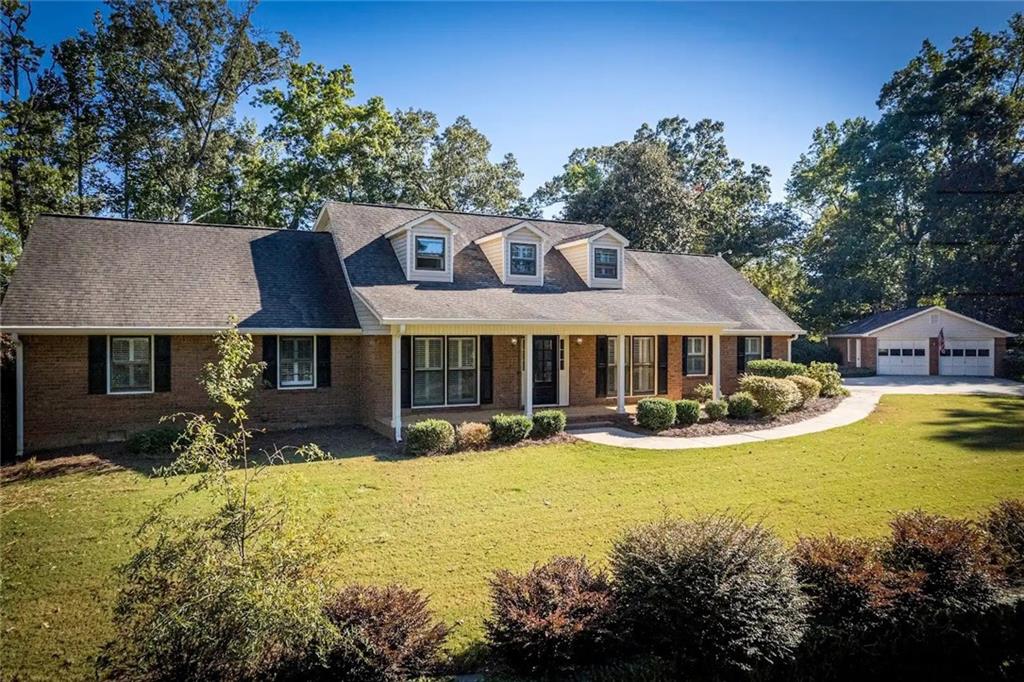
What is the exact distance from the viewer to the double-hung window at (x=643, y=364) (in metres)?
19.7

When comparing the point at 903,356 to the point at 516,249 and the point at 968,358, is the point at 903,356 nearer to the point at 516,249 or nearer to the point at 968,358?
the point at 968,358

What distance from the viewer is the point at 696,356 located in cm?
2131

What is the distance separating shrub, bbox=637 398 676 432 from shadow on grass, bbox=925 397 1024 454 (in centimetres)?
648

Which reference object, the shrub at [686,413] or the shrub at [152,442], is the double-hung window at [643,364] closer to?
the shrub at [686,413]

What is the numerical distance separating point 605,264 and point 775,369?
7.21 m

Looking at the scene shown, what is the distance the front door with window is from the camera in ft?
58.8

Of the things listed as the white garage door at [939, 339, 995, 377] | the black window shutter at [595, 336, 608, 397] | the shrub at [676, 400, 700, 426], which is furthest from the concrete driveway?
the black window shutter at [595, 336, 608, 397]

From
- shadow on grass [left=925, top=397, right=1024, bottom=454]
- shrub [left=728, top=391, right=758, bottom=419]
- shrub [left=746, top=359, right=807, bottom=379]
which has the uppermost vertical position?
shrub [left=746, top=359, right=807, bottom=379]

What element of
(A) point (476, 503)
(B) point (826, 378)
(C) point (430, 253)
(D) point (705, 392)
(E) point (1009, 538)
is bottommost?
(A) point (476, 503)

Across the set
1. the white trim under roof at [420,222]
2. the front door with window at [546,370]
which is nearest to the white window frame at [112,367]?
Answer: the white trim under roof at [420,222]

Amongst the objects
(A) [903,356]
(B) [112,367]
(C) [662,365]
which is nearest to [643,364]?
(C) [662,365]

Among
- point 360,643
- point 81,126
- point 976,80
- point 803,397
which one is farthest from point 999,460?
point 976,80

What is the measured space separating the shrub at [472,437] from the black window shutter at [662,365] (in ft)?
27.1

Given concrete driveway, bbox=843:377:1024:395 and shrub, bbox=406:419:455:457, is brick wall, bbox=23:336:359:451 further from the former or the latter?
concrete driveway, bbox=843:377:1024:395
